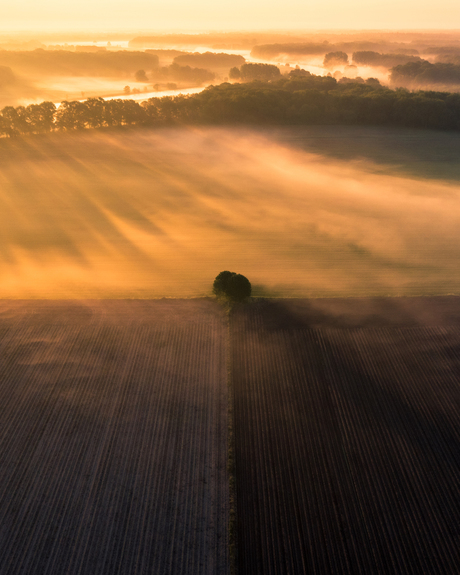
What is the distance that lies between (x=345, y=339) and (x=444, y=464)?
39.0ft

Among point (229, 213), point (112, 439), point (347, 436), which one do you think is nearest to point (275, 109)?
point (229, 213)

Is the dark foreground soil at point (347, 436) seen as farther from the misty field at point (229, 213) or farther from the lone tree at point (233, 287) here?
the misty field at point (229, 213)

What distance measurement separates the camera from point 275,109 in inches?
3593

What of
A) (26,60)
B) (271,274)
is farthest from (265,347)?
(26,60)

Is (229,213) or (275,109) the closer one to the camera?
(229,213)

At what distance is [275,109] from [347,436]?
88095 mm

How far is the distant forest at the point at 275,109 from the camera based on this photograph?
86.4 metres

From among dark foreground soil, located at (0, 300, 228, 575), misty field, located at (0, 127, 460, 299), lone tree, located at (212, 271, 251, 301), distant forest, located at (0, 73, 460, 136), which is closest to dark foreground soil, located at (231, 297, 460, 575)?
lone tree, located at (212, 271, 251, 301)

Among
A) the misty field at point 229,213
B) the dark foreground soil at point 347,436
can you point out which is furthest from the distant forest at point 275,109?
the dark foreground soil at point 347,436

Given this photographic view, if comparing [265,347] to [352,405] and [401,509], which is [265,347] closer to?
[352,405]

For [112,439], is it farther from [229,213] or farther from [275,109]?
[275,109]

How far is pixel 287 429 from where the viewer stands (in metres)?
24.8

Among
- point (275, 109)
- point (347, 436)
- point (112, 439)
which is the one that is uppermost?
point (275, 109)

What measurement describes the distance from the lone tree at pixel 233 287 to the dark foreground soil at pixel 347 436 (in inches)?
64.8
